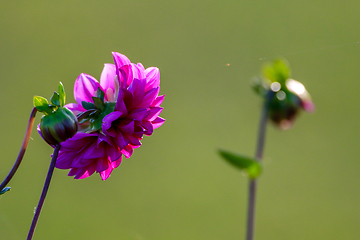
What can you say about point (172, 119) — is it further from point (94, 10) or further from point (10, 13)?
point (10, 13)

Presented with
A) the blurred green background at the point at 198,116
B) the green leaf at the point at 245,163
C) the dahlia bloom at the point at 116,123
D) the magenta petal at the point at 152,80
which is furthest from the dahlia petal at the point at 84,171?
the blurred green background at the point at 198,116

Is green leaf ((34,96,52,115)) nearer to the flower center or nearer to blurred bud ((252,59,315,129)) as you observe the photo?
the flower center

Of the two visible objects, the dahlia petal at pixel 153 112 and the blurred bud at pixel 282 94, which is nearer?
the dahlia petal at pixel 153 112

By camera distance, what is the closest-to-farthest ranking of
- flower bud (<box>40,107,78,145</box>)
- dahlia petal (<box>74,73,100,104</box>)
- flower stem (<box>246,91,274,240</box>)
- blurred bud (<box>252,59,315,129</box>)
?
flower bud (<box>40,107,78,145</box>)
dahlia petal (<box>74,73,100,104</box>)
flower stem (<box>246,91,274,240</box>)
blurred bud (<box>252,59,315,129</box>)

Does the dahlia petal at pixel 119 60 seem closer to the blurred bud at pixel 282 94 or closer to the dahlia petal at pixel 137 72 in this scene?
the dahlia petal at pixel 137 72

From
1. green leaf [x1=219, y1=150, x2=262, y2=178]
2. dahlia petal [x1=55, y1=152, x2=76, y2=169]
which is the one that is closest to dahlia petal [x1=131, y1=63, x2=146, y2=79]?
dahlia petal [x1=55, y1=152, x2=76, y2=169]

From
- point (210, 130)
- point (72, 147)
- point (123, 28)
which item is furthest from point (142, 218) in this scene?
point (72, 147)

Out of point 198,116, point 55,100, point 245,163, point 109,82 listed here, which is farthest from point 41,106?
point 198,116
